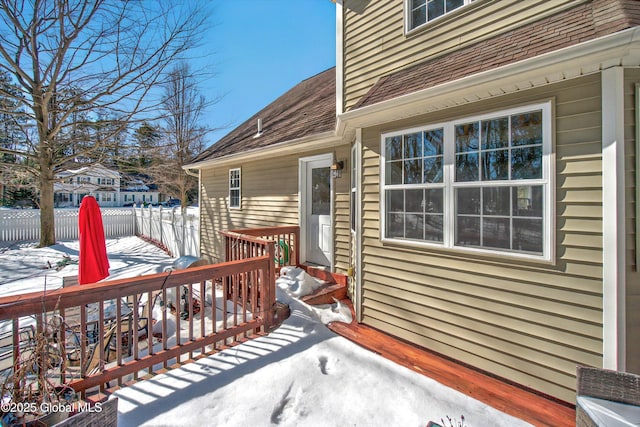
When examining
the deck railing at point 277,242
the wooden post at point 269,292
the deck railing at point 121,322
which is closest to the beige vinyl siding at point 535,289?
the wooden post at point 269,292

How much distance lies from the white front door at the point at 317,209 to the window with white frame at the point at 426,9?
255 centimetres

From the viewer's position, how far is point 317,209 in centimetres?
616

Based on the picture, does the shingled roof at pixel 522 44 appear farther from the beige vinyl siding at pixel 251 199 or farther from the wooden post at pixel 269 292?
the beige vinyl siding at pixel 251 199

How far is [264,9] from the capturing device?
26.2 ft

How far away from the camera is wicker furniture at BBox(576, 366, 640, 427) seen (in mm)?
1763

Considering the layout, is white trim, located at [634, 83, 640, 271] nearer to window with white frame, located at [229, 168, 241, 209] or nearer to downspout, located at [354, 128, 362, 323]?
downspout, located at [354, 128, 362, 323]

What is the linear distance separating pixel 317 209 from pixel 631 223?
4588 millimetres

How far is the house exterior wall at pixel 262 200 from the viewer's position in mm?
5414

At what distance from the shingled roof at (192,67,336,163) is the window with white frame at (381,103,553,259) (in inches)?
77.6

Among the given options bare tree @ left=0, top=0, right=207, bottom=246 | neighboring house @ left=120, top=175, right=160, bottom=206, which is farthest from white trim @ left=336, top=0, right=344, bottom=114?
neighboring house @ left=120, top=175, right=160, bottom=206

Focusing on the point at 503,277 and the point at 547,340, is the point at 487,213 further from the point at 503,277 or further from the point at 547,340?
the point at 547,340

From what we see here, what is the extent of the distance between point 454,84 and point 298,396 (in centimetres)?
316

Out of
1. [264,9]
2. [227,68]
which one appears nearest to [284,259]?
[264,9]

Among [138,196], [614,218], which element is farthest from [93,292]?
[138,196]
